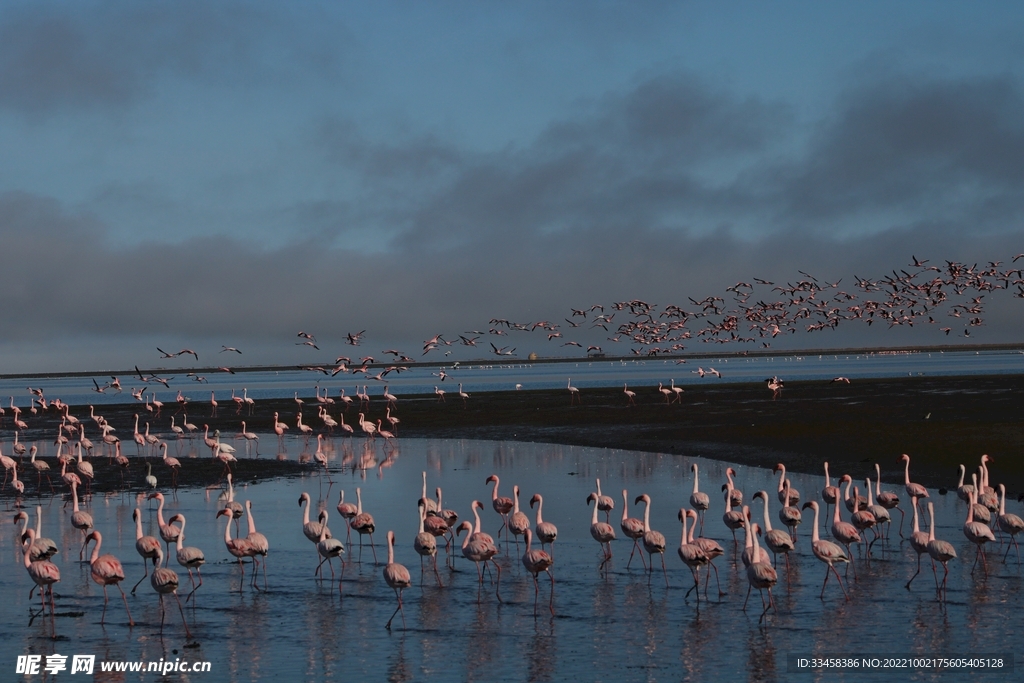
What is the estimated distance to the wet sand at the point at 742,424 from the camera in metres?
27.6

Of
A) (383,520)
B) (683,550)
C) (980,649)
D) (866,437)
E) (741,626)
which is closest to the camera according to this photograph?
(980,649)

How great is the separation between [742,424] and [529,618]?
25641 mm

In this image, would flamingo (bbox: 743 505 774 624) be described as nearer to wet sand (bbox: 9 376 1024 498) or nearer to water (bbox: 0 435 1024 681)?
water (bbox: 0 435 1024 681)

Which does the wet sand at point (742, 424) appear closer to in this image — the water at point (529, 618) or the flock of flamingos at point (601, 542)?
the flock of flamingos at point (601, 542)

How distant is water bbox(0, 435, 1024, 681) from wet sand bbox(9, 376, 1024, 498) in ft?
26.9

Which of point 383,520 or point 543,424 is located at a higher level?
point 543,424

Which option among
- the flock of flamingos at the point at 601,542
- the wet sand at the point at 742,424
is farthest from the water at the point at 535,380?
the flock of flamingos at the point at 601,542

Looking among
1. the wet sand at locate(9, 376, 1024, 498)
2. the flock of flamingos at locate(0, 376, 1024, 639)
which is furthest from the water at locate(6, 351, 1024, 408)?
the flock of flamingos at locate(0, 376, 1024, 639)

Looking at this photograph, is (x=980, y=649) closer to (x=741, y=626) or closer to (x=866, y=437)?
(x=741, y=626)

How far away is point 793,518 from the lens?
54.6ft

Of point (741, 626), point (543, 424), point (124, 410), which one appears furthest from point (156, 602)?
point (124, 410)

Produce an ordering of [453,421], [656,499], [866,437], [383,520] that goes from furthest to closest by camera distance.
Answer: [453,421] < [866,437] < [656,499] < [383,520]

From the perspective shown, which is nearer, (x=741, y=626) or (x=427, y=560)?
(x=741, y=626)

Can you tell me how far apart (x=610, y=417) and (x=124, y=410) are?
105ft
